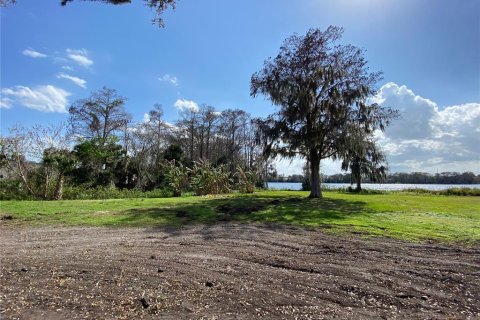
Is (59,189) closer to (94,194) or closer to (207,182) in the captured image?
(94,194)

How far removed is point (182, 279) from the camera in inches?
170

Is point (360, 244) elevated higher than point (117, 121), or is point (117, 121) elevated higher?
point (117, 121)

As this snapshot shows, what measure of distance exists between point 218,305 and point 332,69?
16.4 meters

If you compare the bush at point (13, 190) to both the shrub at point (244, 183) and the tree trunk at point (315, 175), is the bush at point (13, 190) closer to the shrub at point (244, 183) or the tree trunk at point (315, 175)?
the shrub at point (244, 183)

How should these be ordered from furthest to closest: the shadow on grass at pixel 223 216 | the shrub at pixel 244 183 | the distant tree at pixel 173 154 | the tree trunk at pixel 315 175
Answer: the distant tree at pixel 173 154 < the shrub at pixel 244 183 < the tree trunk at pixel 315 175 < the shadow on grass at pixel 223 216

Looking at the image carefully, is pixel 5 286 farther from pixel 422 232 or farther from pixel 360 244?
pixel 422 232

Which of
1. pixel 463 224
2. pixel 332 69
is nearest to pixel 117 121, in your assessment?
pixel 332 69

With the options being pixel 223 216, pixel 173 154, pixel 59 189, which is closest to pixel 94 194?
pixel 59 189

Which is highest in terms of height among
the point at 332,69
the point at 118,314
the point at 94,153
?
the point at 332,69

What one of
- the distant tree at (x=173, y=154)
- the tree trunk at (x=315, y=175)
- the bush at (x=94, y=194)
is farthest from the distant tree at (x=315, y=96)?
the distant tree at (x=173, y=154)

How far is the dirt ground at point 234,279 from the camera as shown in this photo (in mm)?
3463

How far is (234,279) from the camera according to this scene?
4.34 m

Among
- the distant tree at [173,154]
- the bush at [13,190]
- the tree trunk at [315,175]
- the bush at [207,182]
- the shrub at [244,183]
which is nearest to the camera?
the bush at [13,190]

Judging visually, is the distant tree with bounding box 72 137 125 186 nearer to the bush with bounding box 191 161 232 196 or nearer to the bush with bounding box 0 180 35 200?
the bush with bounding box 0 180 35 200
